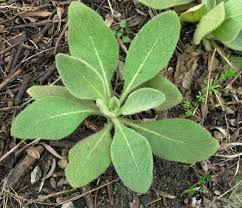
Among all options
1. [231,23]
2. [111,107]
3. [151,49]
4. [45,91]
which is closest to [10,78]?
[45,91]

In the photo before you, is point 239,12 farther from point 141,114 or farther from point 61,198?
point 61,198

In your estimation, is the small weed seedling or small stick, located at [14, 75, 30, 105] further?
small stick, located at [14, 75, 30, 105]

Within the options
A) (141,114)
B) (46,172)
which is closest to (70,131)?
(46,172)

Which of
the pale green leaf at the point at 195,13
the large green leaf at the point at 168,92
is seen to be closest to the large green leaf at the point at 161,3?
the pale green leaf at the point at 195,13

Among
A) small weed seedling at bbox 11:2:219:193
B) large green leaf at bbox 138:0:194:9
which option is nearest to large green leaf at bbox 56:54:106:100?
small weed seedling at bbox 11:2:219:193

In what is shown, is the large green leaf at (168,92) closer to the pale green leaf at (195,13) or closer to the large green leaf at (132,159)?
the large green leaf at (132,159)

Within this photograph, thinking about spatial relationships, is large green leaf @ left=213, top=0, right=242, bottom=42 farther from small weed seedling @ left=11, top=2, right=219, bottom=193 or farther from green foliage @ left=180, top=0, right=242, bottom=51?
small weed seedling @ left=11, top=2, right=219, bottom=193

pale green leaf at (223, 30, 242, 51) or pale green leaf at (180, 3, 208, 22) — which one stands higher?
pale green leaf at (180, 3, 208, 22)

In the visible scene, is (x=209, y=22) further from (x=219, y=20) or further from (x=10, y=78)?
(x=10, y=78)
